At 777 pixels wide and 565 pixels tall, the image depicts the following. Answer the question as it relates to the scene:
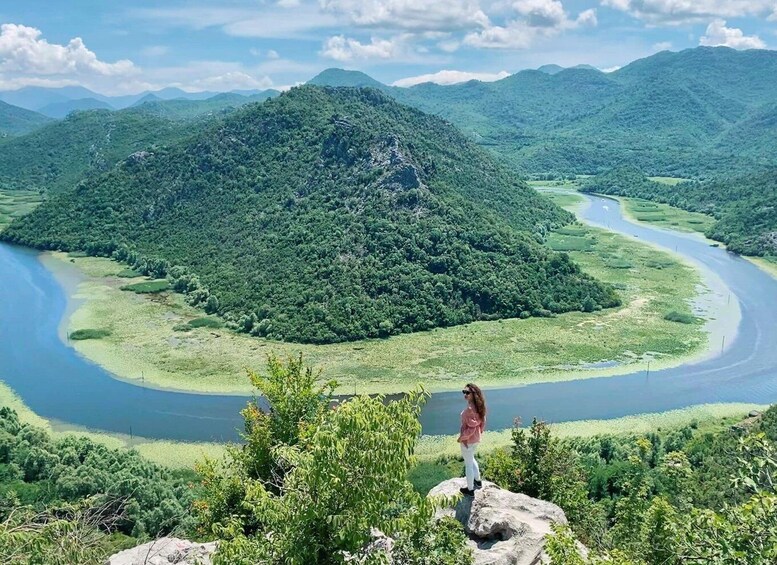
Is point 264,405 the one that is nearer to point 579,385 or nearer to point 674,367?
point 579,385

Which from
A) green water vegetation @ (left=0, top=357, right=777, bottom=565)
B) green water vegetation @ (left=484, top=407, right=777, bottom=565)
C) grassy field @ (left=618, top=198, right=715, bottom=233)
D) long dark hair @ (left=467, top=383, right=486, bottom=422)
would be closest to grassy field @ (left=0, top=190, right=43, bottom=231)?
green water vegetation @ (left=484, top=407, right=777, bottom=565)

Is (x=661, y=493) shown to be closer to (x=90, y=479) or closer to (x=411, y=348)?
(x=90, y=479)

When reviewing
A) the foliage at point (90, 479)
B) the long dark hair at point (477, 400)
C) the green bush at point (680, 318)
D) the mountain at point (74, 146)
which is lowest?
the foliage at point (90, 479)

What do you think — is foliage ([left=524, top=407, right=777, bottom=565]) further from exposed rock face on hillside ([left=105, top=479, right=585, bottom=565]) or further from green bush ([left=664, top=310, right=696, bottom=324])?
green bush ([left=664, top=310, right=696, bottom=324])

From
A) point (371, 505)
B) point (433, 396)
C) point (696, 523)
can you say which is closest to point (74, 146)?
point (433, 396)

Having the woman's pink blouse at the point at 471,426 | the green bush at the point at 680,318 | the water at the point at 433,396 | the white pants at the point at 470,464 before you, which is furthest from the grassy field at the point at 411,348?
the woman's pink blouse at the point at 471,426

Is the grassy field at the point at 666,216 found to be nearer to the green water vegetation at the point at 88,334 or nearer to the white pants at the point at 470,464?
the green water vegetation at the point at 88,334
